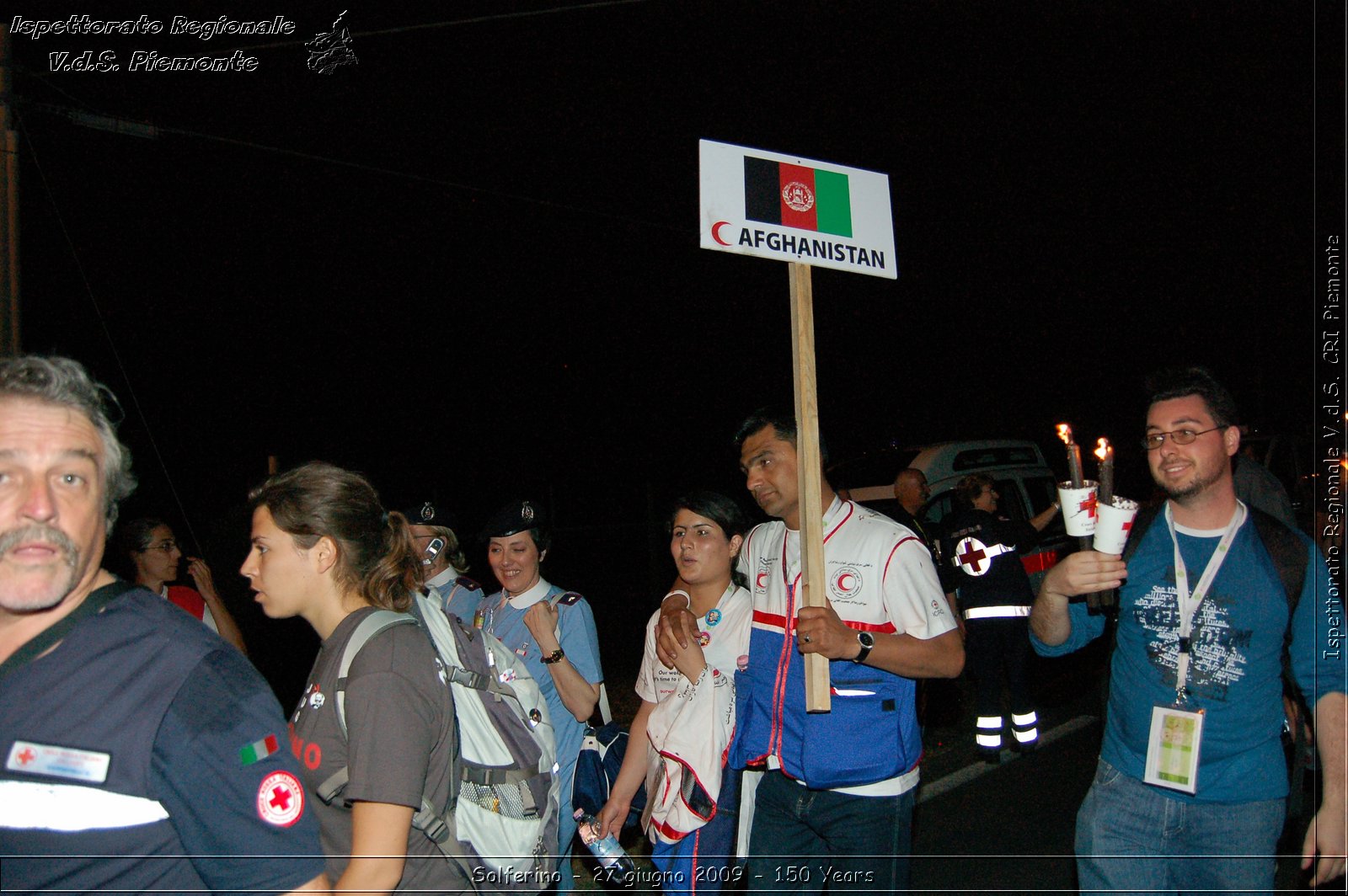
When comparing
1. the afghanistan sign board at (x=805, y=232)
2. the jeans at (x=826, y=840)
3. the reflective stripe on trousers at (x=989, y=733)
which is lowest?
the reflective stripe on trousers at (x=989, y=733)

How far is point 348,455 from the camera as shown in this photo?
22750mm

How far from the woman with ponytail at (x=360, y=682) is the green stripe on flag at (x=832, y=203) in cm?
200

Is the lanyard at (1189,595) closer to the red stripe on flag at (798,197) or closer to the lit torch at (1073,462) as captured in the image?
the lit torch at (1073,462)

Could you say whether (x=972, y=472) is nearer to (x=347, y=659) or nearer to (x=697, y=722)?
(x=697, y=722)

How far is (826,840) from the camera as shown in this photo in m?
3.43

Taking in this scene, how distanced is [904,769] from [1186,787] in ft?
3.10

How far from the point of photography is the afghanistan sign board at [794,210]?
3.35 m

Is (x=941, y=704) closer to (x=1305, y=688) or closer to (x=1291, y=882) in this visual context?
(x=1291, y=882)

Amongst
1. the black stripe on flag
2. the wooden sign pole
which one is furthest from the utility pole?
the wooden sign pole

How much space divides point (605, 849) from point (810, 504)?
1.89 metres

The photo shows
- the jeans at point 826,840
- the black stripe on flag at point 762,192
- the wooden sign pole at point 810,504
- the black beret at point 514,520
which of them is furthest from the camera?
the black beret at point 514,520

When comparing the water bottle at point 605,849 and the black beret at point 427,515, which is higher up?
the black beret at point 427,515

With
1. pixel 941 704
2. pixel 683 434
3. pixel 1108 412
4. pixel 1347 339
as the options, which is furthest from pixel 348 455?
pixel 1108 412

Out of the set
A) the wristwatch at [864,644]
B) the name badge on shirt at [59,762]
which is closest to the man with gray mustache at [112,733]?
the name badge on shirt at [59,762]
